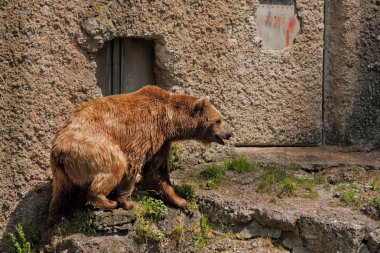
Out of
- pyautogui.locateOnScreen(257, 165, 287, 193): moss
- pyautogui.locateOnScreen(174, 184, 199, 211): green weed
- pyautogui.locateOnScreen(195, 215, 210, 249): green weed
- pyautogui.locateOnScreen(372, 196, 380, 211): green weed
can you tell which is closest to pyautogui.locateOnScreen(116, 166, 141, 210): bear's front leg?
pyautogui.locateOnScreen(174, 184, 199, 211): green weed

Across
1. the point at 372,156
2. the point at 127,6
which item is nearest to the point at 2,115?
the point at 127,6

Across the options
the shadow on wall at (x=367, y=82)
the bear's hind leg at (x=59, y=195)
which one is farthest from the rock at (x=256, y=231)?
the shadow on wall at (x=367, y=82)

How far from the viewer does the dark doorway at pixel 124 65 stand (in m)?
7.97

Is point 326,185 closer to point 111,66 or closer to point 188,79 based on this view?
point 188,79

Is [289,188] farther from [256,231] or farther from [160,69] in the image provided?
[160,69]

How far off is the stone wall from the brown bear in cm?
59

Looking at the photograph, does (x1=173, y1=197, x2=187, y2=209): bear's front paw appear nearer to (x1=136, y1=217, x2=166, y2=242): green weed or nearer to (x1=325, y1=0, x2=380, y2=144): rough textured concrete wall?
(x1=136, y1=217, x2=166, y2=242): green weed

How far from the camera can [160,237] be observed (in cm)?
682

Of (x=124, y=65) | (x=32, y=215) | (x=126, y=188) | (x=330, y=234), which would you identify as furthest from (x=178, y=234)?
(x=124, y=65)

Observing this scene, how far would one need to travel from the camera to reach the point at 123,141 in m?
6.93

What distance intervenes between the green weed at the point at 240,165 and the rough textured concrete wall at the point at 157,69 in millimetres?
338

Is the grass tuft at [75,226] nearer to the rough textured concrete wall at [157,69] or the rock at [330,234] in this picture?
the rough textured concrete wall at [157,69]

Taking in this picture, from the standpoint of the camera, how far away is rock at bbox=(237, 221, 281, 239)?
6961 mm

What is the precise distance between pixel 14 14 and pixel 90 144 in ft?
5.20
